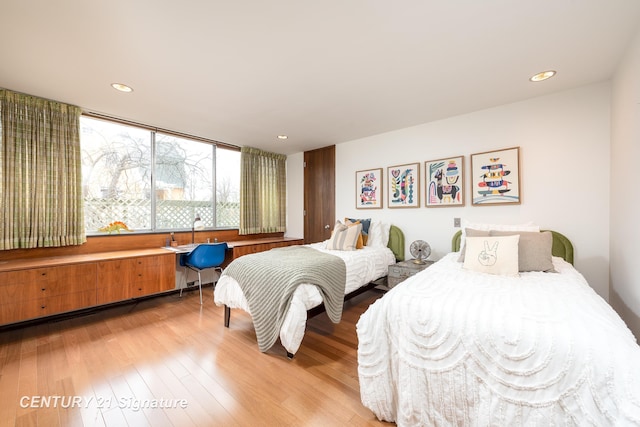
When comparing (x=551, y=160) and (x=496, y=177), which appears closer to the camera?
(x=551, y=160)

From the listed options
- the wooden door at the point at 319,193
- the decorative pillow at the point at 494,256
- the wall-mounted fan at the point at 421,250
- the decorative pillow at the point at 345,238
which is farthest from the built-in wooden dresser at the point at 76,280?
the decorative pillow at the point at 494,256

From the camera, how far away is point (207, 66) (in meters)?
2.07

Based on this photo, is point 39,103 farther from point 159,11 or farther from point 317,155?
point 317,155

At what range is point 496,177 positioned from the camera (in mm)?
2863

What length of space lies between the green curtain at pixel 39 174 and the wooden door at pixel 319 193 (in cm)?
323

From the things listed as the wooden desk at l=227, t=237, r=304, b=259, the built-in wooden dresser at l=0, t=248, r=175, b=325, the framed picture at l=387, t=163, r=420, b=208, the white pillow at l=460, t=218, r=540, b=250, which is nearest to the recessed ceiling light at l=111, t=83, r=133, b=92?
the built-in wooden dresser at l=0, t=248, r=175, b=325

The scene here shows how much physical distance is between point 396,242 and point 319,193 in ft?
5.68

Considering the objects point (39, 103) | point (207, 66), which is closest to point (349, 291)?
point (207, 66)

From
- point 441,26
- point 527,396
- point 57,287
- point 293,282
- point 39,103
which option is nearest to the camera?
point 527,396

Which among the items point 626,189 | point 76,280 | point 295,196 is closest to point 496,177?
point 626,189

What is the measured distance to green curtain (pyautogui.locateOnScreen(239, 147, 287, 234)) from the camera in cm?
447

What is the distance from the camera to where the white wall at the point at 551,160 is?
2.38m

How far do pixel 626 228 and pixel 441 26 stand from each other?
2.05 metres

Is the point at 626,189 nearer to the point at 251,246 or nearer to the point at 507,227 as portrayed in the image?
the point at 507,227
